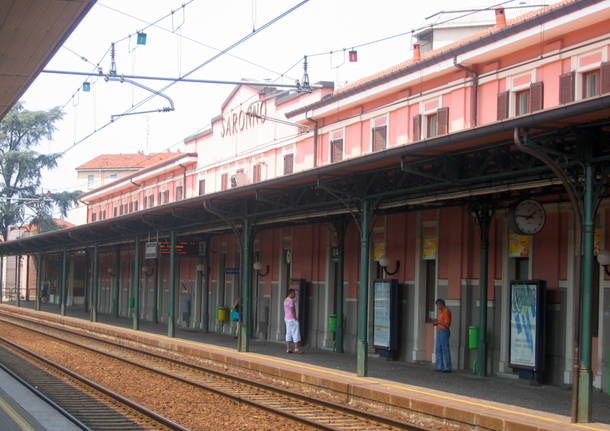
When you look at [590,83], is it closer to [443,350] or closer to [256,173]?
[443,350]

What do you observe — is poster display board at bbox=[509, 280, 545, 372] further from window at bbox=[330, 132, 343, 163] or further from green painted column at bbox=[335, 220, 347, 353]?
window at bbox=[330, 132, 343, 163]

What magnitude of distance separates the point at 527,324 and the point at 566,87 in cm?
503

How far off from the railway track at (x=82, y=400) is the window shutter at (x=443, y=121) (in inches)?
388

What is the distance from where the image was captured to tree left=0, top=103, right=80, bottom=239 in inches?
2549

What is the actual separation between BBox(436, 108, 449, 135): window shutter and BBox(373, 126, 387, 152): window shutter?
104 inches

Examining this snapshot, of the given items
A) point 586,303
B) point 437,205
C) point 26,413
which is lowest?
point 26,413

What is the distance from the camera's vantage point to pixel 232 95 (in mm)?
33031

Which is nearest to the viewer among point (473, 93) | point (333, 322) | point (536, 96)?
point (536, 96)

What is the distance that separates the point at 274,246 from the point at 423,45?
406 inches

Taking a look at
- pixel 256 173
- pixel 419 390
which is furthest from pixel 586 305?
pixel 256 173

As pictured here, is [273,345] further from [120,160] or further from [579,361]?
[120,160]

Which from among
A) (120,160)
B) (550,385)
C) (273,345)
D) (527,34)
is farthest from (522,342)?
(120,160)

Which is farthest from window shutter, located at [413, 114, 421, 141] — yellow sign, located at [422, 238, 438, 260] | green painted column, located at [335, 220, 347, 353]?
yellow sign, located at [422, 238, 438, 260]

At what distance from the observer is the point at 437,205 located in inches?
693
